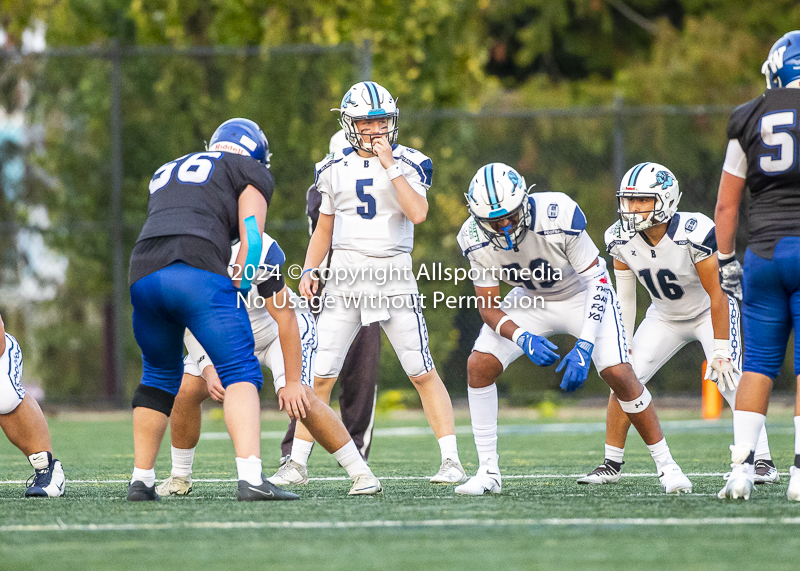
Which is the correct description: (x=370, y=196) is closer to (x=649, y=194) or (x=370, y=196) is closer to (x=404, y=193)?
(x=404, y=193)

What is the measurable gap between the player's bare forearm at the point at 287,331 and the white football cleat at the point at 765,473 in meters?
2.50

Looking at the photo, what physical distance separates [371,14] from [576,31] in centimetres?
626

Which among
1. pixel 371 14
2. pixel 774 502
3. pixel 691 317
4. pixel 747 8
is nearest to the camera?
pixel 774 502

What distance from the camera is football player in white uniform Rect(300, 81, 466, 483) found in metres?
5.94

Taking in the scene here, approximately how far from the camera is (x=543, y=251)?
561 centimetres

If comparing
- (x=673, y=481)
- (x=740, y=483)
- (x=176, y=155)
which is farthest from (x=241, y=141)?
(x=176, y=155)

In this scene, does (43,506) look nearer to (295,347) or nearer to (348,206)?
(295,347)

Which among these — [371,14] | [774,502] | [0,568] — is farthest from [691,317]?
[371,14]

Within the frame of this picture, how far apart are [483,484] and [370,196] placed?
168 cm

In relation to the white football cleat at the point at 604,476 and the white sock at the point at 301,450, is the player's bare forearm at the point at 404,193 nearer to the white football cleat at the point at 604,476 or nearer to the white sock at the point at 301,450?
the white sock at the point at 301,450

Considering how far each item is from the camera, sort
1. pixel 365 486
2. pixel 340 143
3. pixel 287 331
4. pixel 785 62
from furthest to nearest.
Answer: pixel 340 143 < pixel 365 486 < pixel 287 331 < pixel 785 62

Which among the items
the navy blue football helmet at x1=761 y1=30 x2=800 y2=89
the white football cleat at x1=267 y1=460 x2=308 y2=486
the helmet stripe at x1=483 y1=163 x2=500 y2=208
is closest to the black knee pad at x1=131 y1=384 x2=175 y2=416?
the white football cleat at x1=267 y1=460 x2=308 y2=486

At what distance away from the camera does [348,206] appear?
240 inches

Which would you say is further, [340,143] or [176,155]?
[176,155]
